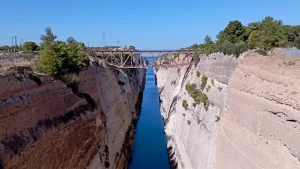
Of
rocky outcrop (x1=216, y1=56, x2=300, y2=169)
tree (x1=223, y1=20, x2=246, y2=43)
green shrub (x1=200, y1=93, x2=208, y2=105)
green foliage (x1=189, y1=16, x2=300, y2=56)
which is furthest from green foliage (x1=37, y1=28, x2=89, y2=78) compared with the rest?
tree (x1=223, y1=20, x2=246, y2=43)

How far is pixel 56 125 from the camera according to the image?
49.1 ft

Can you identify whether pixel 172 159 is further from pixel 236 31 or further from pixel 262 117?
pixel 262 117

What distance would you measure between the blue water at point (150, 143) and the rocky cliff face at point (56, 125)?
2.60 m

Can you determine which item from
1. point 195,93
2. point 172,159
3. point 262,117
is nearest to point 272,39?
point 195,93

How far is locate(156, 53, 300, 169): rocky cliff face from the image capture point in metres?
12.3

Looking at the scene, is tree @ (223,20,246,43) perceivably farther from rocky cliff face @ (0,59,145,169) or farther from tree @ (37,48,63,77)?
tree @ (37,48,63,77)

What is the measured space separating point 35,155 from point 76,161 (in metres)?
3.56

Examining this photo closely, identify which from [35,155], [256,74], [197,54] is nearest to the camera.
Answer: [35,155]

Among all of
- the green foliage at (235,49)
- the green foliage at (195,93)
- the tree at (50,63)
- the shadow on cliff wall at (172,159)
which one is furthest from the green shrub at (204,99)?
the tree at (50,63)

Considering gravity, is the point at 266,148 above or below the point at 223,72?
below

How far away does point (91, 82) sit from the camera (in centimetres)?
2312

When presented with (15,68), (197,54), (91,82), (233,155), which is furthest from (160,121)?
(15,68)

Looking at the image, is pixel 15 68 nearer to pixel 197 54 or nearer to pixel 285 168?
pixel 285 168

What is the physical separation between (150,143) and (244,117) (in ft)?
58.7
